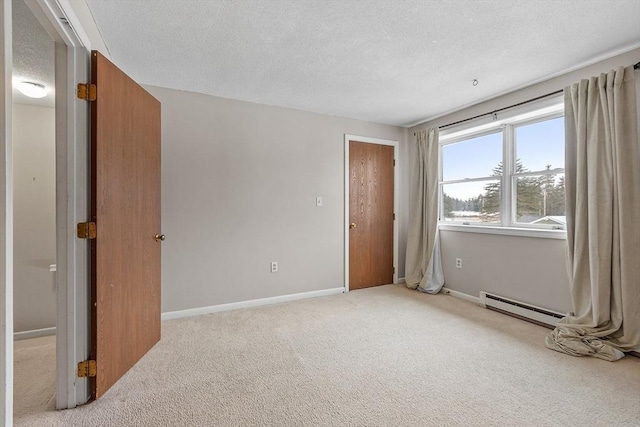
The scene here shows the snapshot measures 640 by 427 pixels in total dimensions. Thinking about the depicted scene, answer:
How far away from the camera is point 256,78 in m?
2.58

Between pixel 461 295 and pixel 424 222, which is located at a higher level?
pixel 424 222

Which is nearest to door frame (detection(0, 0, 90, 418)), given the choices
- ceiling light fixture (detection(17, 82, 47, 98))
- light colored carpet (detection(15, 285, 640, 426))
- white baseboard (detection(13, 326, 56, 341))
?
light colored carpet (detection(15, 285, 640, 426))

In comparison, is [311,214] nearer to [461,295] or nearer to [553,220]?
[461,295]

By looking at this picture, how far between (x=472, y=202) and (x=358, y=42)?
8.12 feet

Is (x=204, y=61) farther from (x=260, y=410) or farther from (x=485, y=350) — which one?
(x=485, y=350)

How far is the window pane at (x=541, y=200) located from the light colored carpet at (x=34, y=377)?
13.4 ft

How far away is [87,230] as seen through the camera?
1577mm

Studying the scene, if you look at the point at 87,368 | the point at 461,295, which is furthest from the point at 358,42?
the point at 461,295

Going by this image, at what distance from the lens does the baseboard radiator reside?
2.54 metres

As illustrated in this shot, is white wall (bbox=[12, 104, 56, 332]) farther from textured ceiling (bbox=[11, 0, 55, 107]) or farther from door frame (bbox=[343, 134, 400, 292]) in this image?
door frame (bbox=[343, 134, 400, 292])

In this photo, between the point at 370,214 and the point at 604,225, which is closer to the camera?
the point at 604,225

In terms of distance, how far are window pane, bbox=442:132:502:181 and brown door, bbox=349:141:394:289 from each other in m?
0.77

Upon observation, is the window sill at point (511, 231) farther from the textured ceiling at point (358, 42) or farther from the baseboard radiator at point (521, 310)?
the textured ceiling at point (358, 42)

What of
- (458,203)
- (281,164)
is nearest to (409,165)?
(458,203)
